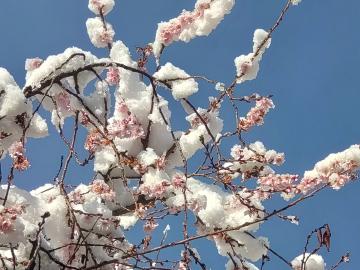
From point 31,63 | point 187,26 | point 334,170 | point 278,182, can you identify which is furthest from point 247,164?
point 31,63

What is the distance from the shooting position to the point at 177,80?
4.77 meters

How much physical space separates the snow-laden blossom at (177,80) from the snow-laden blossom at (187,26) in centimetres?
75

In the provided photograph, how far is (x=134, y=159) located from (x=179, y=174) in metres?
0.49

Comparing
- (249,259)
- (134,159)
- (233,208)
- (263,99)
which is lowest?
(249,259)

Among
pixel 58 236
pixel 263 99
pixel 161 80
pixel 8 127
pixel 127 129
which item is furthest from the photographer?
pixel 263 99

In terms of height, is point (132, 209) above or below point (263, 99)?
below

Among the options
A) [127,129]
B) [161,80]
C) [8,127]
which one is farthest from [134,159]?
[8,127]

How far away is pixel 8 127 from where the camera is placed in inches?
133

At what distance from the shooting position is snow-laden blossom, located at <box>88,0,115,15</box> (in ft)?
19.0

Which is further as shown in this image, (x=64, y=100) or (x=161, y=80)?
(x=161, y=80)

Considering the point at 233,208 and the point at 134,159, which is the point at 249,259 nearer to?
the point at 233,208

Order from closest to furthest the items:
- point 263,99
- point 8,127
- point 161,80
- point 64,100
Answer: point 8,127 → point 64,100 → point 161,80 → point 263,99

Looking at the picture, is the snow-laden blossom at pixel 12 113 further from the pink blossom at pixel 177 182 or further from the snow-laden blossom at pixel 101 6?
the snow-laden blossom at pixel 101 6

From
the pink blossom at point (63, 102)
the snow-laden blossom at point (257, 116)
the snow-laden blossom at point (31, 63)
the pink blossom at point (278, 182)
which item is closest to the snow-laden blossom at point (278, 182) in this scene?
the pink blossom at point (278, 182)
